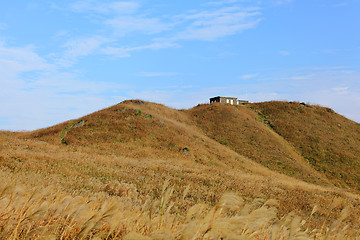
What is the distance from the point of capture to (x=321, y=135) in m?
57.2

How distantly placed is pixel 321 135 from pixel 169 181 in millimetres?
50993

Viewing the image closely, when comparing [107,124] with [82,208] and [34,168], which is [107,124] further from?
[82,208]

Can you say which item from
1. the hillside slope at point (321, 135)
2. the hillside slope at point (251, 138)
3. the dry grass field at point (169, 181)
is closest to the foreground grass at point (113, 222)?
the dry grass field at point (169, 181)

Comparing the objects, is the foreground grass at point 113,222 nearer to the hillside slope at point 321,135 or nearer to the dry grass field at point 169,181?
the dry grass field at point 169,181

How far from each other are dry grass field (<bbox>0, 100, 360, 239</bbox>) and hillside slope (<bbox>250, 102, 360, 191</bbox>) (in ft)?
2.12

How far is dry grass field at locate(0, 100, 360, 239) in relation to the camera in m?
4.23

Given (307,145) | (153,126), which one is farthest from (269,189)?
(307,145)

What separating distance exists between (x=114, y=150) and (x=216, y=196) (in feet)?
68.0

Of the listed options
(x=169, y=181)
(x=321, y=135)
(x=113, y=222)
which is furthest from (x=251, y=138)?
(x=113, y=222)

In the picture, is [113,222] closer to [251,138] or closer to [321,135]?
[251,138]

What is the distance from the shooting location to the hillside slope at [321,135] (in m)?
47.2

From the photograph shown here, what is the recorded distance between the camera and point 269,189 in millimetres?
18656

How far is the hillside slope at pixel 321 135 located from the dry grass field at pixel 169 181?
65cm

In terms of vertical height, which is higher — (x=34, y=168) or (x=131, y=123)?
(x=131, y=123)
